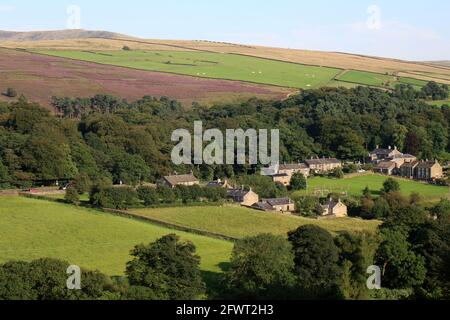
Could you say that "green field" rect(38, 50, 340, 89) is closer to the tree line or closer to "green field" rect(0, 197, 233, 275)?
the tree line

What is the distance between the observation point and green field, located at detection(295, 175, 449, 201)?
64.8 meters

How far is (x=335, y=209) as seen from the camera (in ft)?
183

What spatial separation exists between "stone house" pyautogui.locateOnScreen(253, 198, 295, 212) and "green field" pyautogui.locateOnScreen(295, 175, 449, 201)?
6147 millimetres

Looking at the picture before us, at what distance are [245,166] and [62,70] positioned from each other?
5497 centimetres

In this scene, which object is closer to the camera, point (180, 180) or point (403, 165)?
point (180, 180)

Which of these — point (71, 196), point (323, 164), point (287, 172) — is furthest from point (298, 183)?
point (71, 196)

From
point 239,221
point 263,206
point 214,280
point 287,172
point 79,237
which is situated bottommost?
point 287,172

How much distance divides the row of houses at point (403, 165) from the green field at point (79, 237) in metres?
37.8

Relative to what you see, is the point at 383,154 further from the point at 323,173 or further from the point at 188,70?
the point at 188,70

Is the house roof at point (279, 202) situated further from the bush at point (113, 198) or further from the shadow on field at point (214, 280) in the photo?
the shadow on field at point (214, 280)

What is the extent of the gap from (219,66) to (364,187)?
7822 centimetres

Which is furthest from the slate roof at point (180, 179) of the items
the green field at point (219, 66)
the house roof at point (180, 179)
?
the green field at point (219, 66)
